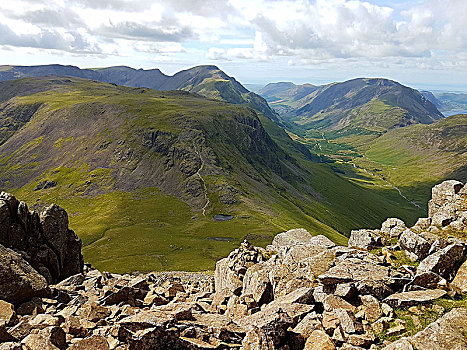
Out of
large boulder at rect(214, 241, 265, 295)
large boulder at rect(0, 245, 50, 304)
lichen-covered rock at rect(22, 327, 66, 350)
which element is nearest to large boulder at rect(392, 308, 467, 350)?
lichen-covered rock at rect(22, 327, 66, 350)

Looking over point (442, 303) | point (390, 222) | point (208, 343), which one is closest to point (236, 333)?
point (208, 343)

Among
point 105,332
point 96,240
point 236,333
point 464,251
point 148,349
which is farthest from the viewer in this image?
point 96,240

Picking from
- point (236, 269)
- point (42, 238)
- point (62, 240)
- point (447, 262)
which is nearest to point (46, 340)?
point (236, 269)

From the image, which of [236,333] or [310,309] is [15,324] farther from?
[310,309]

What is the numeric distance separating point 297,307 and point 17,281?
2576 centimetres

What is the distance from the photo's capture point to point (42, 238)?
53188mm

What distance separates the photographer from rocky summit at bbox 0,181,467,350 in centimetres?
1925

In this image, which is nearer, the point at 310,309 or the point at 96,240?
the point at 310,309

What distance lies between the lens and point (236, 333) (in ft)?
68.9

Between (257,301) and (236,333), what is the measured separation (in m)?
8.53

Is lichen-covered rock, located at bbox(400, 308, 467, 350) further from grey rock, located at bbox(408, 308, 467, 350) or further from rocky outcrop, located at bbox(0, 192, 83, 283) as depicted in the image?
rocky outcrop, located at bbox(0, 192, 83, 283)

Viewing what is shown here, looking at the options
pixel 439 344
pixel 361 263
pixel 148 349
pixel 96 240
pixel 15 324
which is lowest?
pixel 96 240

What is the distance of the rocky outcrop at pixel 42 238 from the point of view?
47156mm

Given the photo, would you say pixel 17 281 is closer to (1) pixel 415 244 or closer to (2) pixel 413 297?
(2) pixel 413 297
